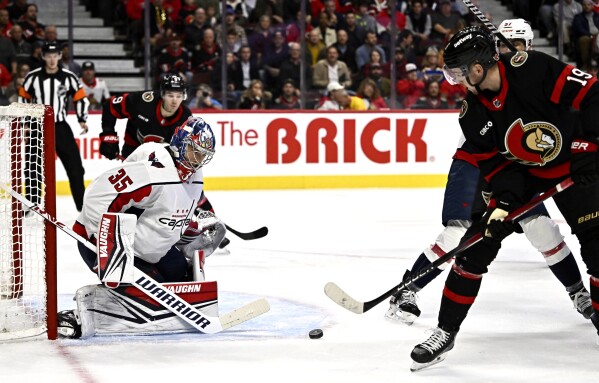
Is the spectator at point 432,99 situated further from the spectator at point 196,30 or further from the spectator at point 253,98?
the spectator at point 196,30

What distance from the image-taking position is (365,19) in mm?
9633

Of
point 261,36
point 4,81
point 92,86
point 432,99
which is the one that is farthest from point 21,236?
point 432,99

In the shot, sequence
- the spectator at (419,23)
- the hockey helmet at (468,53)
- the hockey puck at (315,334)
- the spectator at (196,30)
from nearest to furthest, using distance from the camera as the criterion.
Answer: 1. the hockey helmet at (468,53)
2. the hockey puck at (315,334)
3. the spectator at (196,30)
4. the spectator at (419,23)

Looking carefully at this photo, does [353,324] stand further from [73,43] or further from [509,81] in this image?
[73,43]

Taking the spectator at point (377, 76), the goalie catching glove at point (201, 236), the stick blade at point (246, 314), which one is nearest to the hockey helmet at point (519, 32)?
the goalie catching glove at point (201, 236)

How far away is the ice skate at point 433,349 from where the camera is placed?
319 centimetres

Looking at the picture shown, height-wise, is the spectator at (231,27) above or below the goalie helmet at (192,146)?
above

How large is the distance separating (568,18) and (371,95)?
6.71 feet

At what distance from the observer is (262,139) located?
358 inches

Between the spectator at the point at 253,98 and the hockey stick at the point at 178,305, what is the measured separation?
5.52m

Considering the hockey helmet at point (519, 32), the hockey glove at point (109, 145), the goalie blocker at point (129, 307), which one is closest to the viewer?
the goalie blocker at point (129, 307)

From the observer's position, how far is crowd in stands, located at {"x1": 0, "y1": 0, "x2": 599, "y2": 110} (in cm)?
915

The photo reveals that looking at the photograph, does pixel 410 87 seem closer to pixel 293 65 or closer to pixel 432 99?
pixel 432 99

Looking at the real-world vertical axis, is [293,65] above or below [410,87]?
above
